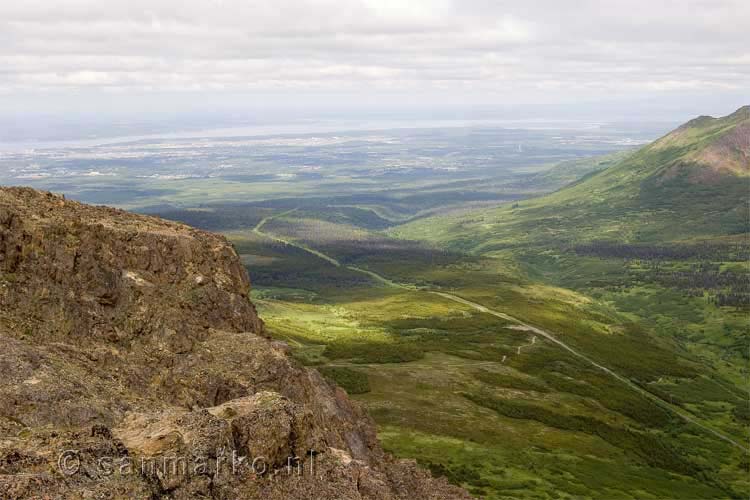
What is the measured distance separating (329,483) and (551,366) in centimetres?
16761

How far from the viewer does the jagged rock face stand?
109 ft

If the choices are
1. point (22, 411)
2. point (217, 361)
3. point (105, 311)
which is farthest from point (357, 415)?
point (22, 411)

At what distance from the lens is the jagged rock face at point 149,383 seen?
33344 millimetres

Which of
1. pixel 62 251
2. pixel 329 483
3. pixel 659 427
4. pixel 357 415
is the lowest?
pixel 659 427

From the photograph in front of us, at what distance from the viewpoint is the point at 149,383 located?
51438mm

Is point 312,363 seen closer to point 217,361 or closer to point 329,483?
point 217,361

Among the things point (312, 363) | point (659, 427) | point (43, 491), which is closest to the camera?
point (43, 491)

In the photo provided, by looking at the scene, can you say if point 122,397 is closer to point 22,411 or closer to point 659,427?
point 22,411

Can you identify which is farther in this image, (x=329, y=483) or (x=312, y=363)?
(x=312, y=363)

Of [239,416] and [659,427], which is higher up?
[239,416]

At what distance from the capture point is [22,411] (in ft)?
128

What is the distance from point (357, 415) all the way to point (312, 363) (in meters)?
83.7

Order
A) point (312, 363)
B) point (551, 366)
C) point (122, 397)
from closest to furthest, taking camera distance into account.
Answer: point (122, 397), point (312, 363), point (551, 366)

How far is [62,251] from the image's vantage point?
60.2m
